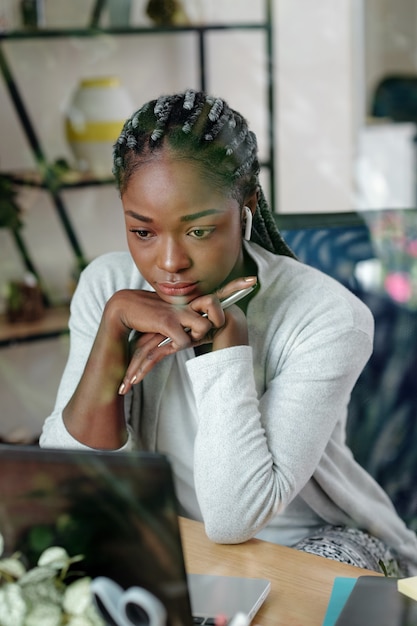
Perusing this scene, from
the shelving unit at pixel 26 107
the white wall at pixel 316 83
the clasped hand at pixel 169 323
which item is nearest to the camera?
the clasped hand at pixel 169 323

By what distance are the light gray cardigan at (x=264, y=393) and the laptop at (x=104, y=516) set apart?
19 centimetres

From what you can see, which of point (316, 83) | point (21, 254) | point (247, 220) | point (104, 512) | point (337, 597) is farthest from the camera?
point (316, 83)

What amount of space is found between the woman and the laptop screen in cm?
19

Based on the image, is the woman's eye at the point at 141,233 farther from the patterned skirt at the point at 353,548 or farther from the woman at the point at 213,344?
the patterned skirt at the point at 353,548

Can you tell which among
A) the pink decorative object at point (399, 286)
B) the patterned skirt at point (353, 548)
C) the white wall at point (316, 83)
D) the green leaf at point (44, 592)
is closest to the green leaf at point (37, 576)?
the green leaf at point (44, 592)

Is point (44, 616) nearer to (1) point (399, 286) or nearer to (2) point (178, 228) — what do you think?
(2) point (178, 228)

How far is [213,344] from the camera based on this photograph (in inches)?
23.5

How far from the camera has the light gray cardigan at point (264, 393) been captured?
23.2 inches

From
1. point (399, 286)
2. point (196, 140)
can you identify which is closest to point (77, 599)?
point (196, 140)

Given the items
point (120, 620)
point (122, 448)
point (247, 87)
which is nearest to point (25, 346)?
point (247, 87)

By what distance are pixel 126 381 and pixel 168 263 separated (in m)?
0.10

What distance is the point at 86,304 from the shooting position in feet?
2.16

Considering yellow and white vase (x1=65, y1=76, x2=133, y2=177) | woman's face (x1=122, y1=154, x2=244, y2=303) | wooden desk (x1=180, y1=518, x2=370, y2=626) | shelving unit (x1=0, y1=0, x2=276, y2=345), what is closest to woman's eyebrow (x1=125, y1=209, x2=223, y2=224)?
woman's face (x1=122, y1=154, x2=244, y2=303)

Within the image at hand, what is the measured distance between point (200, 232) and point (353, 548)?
10.8 inches
